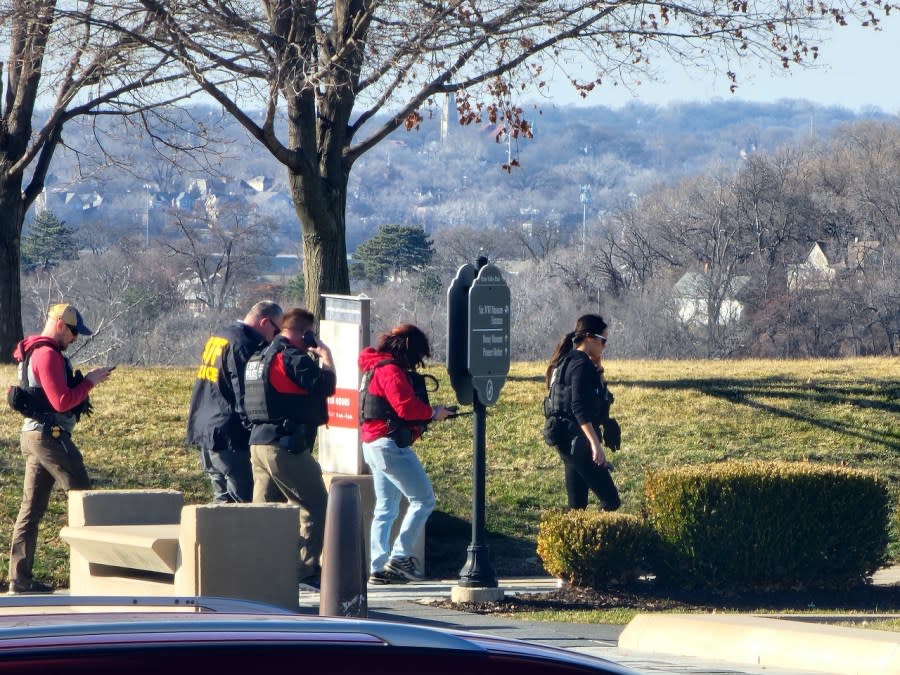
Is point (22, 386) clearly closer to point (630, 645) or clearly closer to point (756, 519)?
point (630, 645)

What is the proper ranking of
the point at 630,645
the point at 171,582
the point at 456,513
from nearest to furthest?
the point at 630,645 < the point at 171,582 < the point at 456,513

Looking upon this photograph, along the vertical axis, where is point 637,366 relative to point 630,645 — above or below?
above

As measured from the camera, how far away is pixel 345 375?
1030 cm

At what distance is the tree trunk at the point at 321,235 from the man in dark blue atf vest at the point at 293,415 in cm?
657

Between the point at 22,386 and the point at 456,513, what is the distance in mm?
4823

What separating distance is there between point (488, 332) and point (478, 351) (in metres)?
0.15

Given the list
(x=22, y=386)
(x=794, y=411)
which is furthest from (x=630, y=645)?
(x=794, y=411)

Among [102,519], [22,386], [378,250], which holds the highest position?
[378,250]

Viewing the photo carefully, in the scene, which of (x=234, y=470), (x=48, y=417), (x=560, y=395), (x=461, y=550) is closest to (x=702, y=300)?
(x=461, y=550)

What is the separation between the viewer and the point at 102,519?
29.0ft

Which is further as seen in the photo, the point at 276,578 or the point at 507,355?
the point at 507,355

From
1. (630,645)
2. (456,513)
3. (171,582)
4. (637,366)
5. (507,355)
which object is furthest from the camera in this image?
(637,366)

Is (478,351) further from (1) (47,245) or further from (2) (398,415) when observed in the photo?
(1) (47,245)

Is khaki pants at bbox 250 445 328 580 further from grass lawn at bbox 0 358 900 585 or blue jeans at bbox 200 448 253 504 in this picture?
grass lawn at bbox 0 358 900 585
